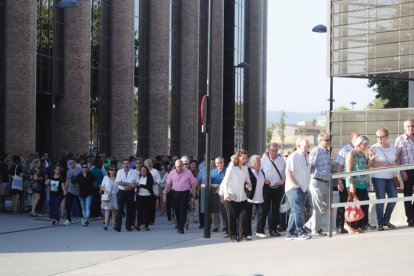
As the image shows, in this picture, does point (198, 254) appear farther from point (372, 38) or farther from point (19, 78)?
point (19, 78)

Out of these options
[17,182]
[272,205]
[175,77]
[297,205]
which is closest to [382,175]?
[297,205]

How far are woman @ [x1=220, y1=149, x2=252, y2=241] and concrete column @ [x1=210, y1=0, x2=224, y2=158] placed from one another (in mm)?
38927

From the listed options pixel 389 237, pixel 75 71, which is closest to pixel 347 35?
pixel 389 237

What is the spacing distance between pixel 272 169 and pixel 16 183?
992 centimetres

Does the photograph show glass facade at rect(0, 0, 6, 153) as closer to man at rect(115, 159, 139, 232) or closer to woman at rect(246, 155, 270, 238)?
man at rect(115, 159, 139, 232)

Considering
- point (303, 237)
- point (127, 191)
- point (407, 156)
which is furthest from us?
point (127, 191)

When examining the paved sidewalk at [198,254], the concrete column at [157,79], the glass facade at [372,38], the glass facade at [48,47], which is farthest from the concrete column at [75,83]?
the paved sidewalk at [198,254]

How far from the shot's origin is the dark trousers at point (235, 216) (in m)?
17.5

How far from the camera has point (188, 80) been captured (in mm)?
51750

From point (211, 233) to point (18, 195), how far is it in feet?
27.2

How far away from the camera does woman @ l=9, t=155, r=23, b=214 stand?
2580cm

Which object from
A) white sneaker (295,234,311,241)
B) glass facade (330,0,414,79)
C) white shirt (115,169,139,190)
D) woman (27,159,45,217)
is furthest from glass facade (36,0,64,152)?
white sneaker (295,234,311,241)

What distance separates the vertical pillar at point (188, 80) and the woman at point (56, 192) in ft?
94.8

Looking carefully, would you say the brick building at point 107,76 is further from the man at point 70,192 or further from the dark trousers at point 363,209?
the dark trousers at point 363,209
